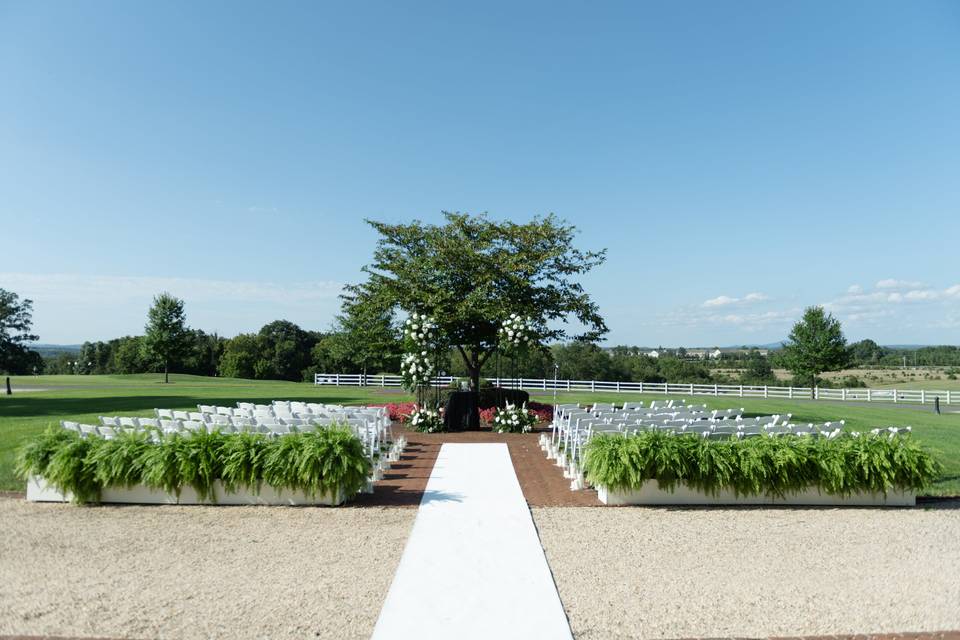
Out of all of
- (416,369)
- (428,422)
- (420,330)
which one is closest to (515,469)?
(428,422)

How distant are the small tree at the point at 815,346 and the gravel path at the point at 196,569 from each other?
138ft

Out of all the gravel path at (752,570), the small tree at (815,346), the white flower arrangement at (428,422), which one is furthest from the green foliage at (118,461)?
the small tree at (815,346)

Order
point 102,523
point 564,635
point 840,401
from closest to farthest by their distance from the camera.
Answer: point 564,635, point 102,523, point 840,401

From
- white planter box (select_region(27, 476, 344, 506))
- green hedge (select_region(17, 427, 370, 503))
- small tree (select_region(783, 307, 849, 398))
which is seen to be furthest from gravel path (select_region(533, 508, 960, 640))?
small tree (select_region(783, 307, 849, 398))

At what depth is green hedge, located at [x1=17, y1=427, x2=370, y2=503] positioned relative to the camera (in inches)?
343

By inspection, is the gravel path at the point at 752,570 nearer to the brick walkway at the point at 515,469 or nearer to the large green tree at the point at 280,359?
the brick walkway at the point at 515,469

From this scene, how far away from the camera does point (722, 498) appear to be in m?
9.30

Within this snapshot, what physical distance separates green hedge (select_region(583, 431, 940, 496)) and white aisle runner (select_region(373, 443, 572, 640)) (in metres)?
1.58

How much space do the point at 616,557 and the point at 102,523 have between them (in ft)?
20.9

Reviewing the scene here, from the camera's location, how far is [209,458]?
880 centimetres

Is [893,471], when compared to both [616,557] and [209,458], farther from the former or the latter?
[209,458]

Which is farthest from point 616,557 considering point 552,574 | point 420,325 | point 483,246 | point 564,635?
point 483,246

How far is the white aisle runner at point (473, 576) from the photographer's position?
498 cm

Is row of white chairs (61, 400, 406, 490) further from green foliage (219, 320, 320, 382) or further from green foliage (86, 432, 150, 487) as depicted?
green foliage (219, 320, 320, 382)
